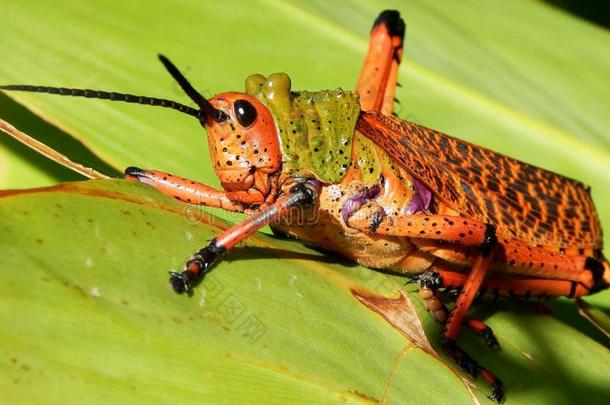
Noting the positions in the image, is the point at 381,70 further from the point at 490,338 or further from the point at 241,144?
the point at 490,338

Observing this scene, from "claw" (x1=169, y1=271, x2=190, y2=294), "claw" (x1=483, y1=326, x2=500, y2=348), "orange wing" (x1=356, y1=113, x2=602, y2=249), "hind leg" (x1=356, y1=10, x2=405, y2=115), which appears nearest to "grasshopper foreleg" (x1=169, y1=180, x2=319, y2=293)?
"claw" (x1=169, y1=271, x2=190, y2=294)

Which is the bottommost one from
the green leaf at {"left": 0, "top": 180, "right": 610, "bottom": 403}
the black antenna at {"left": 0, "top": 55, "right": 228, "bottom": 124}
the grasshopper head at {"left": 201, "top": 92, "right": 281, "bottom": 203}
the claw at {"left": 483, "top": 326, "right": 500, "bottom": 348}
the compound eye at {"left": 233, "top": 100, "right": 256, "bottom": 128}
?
the claw at {"left": 483, "top": 326, "right": 500, "bottom": 348}

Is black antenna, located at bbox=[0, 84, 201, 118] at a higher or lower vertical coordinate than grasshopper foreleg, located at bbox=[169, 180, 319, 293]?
higher

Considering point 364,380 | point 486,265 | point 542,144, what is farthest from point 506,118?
point 364,380

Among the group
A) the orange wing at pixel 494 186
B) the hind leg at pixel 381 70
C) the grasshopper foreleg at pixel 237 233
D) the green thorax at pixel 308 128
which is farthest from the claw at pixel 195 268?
the hind leg at pixel 381 70

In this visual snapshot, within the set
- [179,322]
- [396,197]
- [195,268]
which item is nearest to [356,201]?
[396,197]

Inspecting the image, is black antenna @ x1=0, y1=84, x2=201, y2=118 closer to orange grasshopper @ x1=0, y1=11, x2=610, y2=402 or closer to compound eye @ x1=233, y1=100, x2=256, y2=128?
orange grasshopper @ x1=0, y1=11, x2=610, y2=402
